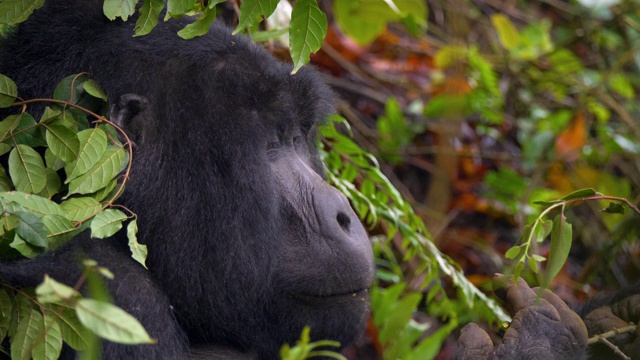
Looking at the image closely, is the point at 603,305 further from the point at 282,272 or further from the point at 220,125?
the point at 220,125

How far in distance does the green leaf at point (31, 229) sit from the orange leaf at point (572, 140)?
11.8 ft

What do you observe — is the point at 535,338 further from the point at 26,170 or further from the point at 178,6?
the point at 26,170

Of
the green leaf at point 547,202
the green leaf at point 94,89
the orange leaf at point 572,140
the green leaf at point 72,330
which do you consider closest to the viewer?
the green leaf at point 72,330

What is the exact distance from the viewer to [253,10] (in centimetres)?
196

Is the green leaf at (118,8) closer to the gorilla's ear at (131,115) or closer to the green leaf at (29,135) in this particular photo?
the gorilla's ear at (131,115)

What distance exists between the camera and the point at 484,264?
15.6 feet

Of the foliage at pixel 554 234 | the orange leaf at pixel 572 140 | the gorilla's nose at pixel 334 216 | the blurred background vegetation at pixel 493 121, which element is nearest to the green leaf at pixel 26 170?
the gorilla's nose at pixel 334 216

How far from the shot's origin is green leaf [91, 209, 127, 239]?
1869mm

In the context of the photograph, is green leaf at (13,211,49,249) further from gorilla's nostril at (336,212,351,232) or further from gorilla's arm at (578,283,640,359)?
gorilla's arm at (578,283,640,359)

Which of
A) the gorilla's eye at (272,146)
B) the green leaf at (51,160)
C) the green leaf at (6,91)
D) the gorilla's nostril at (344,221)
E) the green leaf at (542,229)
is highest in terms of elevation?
the green leaf at (6,91)

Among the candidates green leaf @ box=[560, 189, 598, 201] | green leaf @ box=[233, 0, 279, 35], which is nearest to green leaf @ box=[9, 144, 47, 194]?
green leaf @ box=[233, 0, 279, 35]

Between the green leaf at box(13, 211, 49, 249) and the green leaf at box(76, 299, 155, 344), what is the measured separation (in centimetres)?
60

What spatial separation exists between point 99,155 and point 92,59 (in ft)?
1.24

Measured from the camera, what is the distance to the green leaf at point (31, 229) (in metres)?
1.83
